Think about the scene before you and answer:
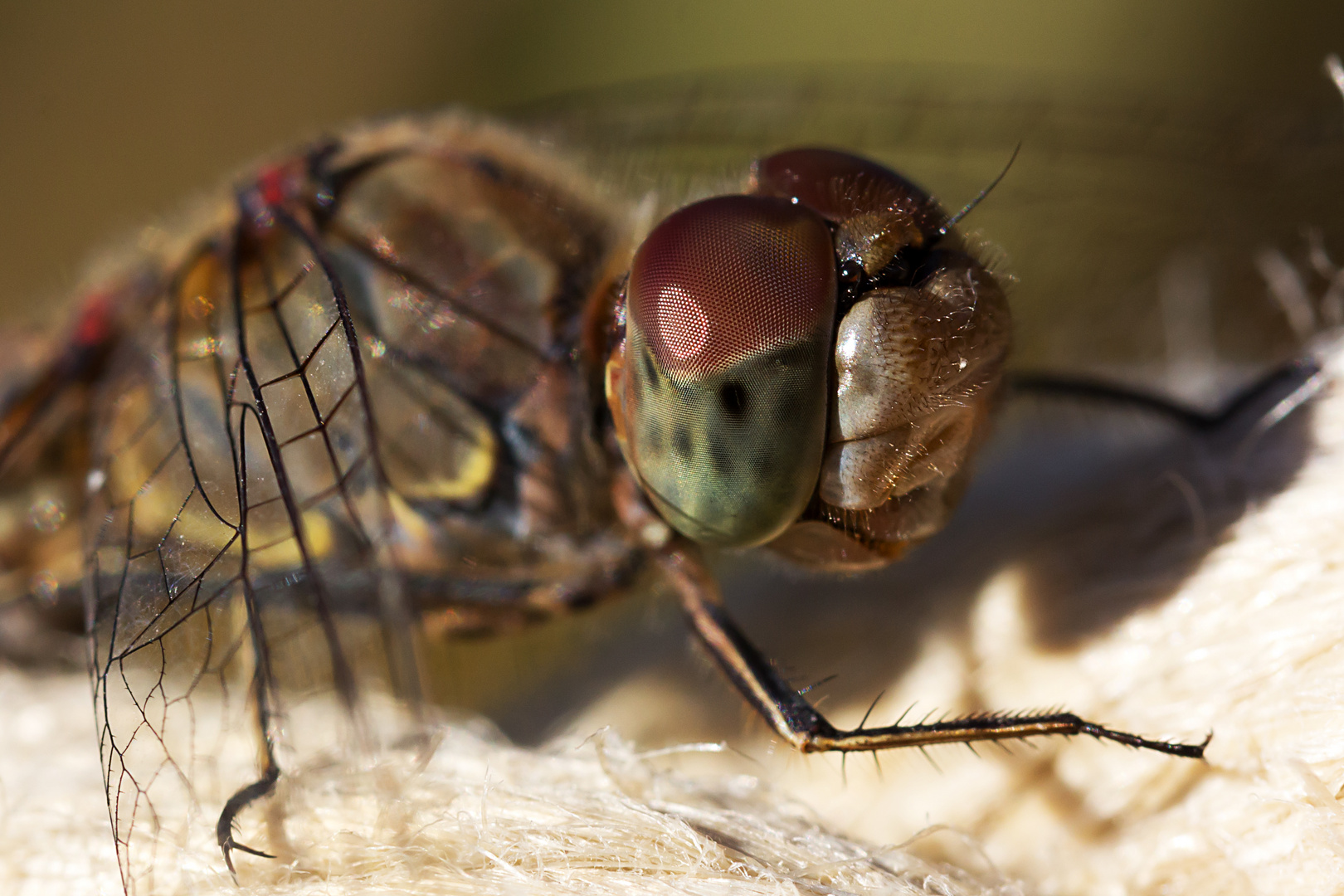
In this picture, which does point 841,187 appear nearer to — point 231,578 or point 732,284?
point 732,284

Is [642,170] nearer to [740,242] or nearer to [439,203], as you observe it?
[439,203]

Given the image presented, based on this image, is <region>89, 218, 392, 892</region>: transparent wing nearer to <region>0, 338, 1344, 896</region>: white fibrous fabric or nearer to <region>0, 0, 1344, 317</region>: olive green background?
<region>0, 338, 1344, 896</region>: white fibrous fabric

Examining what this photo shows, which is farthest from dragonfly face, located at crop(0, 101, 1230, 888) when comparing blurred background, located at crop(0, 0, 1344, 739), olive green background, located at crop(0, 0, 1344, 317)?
olive green background, located at crop(0, 0, 1344, 317)

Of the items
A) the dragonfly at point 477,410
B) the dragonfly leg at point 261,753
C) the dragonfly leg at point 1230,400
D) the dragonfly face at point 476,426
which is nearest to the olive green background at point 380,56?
the dragonfly at point 477,410

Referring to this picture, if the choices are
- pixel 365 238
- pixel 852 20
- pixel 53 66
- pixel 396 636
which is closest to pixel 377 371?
pixel 365 238

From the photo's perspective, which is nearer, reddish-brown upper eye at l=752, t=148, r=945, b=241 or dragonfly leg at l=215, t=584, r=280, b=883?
dragonfly leg at l=215, t=584, r=280, b=883

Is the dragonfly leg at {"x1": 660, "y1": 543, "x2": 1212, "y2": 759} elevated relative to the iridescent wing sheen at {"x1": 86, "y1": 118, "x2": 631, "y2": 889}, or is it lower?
lower

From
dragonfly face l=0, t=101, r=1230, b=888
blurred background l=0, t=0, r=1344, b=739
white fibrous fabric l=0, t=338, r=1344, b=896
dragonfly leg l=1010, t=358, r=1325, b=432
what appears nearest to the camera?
white fibrous fabric l=0, t=338, r=1344, b=896
